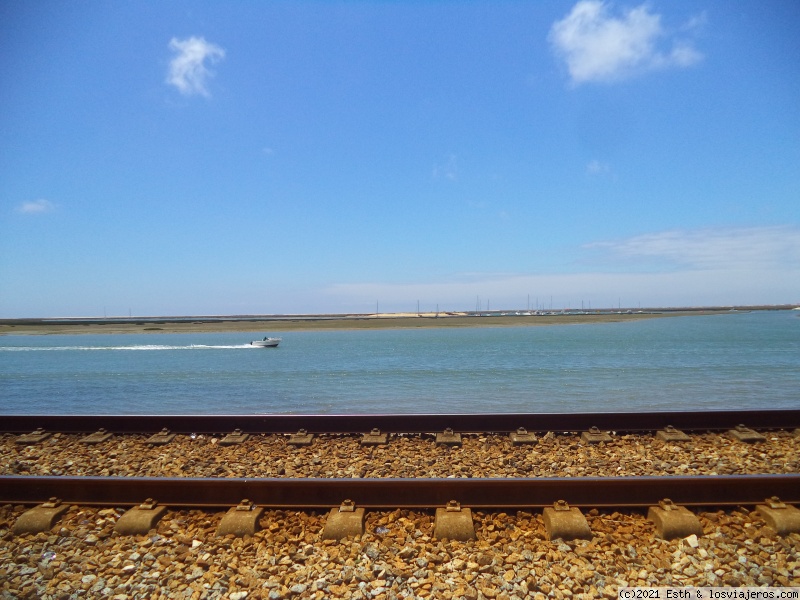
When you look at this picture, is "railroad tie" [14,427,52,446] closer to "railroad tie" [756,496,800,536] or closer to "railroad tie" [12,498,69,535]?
"railroad tie" [12,498,69,535]

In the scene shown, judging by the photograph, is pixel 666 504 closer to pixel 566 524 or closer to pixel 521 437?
pixel 566 524

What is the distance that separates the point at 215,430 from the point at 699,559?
7429 millimetres

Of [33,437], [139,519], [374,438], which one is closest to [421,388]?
[374,438]

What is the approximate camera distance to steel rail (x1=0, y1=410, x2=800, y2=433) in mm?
8391

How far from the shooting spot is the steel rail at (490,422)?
8391 mm

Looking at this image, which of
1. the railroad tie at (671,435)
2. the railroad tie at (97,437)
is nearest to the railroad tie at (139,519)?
the railroad tie at (97,437)

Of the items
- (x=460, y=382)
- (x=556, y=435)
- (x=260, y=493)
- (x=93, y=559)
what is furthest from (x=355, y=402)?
(x=93, y=559)

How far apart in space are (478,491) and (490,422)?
11.5 feet

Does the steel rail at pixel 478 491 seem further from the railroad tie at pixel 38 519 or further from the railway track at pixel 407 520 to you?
the railroad tie at pixel 38 519

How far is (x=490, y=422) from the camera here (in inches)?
336

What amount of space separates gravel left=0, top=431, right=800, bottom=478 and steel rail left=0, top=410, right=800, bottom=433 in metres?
0.28

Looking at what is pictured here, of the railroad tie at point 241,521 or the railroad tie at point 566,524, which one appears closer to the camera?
the railroad tie at point 566,524

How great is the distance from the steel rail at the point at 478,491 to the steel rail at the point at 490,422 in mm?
3134

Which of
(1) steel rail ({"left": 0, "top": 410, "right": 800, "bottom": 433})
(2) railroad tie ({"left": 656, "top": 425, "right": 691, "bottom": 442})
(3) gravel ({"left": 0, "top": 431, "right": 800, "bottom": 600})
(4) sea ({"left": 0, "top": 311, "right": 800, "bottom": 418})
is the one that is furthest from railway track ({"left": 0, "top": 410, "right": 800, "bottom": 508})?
(4) sea ({"left": 0, "top": 311, "right": 800, "bottom": 418})
